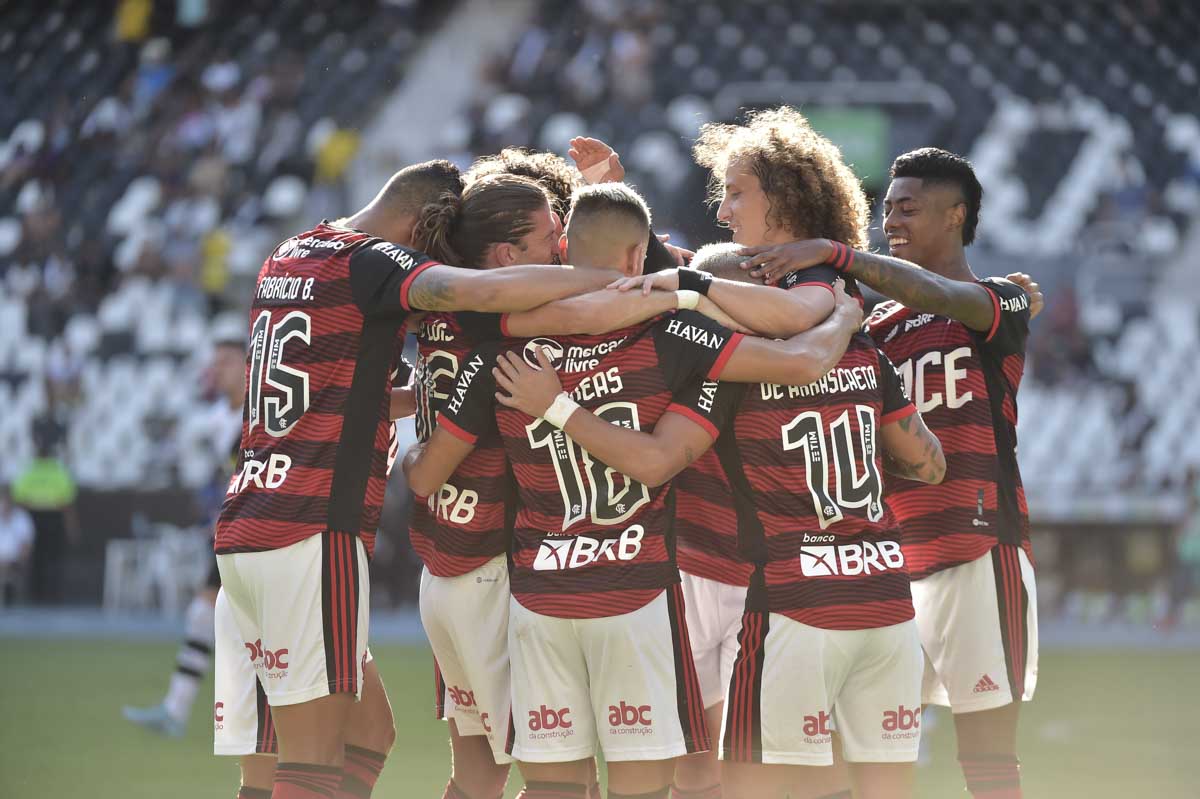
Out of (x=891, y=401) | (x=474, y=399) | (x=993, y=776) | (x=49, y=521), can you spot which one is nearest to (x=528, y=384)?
(x=474, y=399)

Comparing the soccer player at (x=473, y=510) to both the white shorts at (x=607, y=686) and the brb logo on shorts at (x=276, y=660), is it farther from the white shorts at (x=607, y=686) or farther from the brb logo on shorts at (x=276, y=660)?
the brb logo on shorts at (x=276, y=660)

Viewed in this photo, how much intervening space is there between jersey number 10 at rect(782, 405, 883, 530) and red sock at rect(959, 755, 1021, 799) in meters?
1.09

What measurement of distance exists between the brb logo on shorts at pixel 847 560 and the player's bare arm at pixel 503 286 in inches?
35.6

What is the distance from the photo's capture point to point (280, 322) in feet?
12.7

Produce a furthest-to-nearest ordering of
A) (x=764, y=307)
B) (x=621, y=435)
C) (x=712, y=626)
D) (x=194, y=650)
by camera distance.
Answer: (x=194, y=650)
(x=712, y=626)
(x=764, y=307)
(x=621, y=435)

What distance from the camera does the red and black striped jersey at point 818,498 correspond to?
356 cm

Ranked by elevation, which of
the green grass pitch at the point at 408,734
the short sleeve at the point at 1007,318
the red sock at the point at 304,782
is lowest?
the green grass pitch at the point at 408,734

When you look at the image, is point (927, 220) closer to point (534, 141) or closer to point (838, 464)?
point (838, 464)

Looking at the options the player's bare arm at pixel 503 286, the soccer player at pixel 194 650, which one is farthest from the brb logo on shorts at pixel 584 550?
the soccer player at pixel 194 650

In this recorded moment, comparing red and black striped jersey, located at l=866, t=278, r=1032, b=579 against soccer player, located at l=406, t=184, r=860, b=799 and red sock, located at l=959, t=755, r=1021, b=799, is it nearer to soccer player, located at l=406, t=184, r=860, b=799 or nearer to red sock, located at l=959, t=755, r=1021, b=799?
red sock, located at l=959, t=755, r=1021, b=799

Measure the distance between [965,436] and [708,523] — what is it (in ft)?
2.93

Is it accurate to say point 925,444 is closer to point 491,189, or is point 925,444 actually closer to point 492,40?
point 491,189

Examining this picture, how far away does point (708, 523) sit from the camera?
13.9 feet

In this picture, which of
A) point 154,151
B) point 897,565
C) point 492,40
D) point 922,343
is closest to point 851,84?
point 492,40
